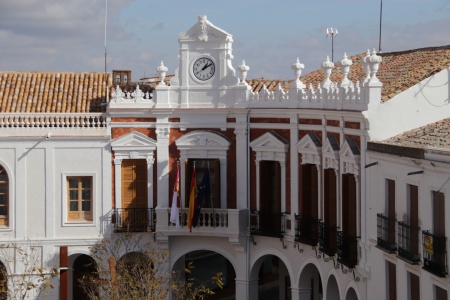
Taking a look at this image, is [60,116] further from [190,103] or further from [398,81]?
[398,81]

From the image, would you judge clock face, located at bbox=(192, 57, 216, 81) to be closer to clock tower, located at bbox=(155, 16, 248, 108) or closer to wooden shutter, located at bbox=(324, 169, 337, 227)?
clock tower, located at bbox=(155, 16, 248, 108)

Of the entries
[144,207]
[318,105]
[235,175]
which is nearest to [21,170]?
[144,207]

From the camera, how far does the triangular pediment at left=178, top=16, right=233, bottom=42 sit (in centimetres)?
3847

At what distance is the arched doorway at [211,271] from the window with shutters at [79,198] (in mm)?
5364

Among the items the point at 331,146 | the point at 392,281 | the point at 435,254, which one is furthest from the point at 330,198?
the point at 435,254

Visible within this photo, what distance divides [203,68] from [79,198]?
608cm

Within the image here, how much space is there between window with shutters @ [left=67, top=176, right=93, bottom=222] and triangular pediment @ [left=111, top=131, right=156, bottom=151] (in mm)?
1485

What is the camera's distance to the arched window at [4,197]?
38.6 metres

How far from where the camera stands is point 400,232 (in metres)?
26.1

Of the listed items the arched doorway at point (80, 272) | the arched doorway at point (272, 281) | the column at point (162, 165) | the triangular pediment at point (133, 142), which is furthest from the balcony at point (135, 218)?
the arched doorway at point (272, 281)

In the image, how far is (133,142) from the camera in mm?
38625

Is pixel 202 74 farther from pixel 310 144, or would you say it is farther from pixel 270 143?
pixel 310 144

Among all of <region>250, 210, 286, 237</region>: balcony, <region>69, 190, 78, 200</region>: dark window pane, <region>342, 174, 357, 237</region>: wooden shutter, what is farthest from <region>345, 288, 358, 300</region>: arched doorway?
<region>69, 190, 78, 200</region>: dark window pane

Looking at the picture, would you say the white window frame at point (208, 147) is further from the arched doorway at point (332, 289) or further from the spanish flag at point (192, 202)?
the arched doorway at point (332, 289)
